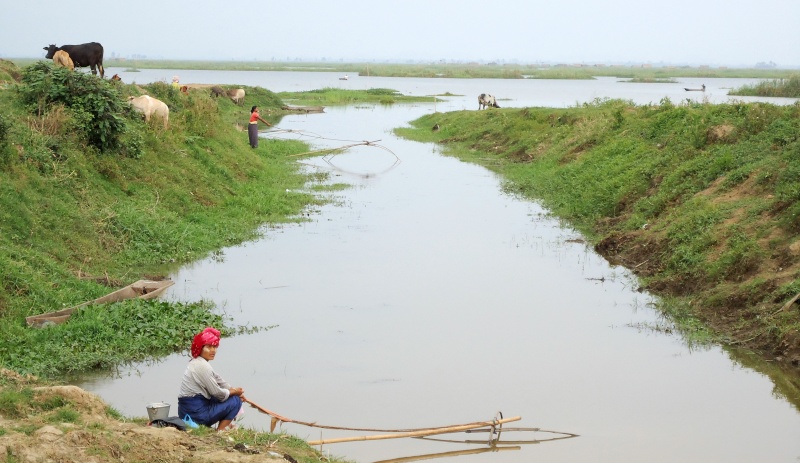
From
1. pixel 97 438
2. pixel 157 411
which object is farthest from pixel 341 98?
pixel 97 438

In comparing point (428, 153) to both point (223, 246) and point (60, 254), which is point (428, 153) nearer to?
point (223, 246)

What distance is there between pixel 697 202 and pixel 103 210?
9.24 m

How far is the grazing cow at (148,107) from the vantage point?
58.2ft

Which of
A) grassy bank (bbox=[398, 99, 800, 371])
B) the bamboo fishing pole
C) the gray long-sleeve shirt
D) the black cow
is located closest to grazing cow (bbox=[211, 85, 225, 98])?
grassy bank (bbox=[398, 99, 800, 371])

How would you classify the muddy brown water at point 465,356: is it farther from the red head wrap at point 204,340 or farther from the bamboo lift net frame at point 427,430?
the red head wrap at point 204,340

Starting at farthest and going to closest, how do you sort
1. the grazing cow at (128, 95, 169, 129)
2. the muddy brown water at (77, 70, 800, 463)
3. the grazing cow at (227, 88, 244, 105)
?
the grazing cow at (227, 88, 244, 105), the grazing cow at (128, 95, 169, 129), the muddy brown water at (77, 70, 800, 463)

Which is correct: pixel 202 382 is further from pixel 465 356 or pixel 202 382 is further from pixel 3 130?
pixel 3 130

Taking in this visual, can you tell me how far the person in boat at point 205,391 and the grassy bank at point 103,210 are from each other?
2244 millimetres

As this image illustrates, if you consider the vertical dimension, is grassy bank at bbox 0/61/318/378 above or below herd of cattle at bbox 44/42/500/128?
below

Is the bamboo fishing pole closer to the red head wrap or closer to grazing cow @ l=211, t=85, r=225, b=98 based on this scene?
the red head wrap

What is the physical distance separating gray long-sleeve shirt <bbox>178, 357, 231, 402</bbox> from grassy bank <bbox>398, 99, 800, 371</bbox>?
5.98 metres

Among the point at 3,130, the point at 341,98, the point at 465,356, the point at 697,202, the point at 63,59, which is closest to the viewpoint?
the point at 465,356

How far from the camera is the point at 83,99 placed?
14859mm

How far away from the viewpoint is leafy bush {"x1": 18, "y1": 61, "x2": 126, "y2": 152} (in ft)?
48.2
